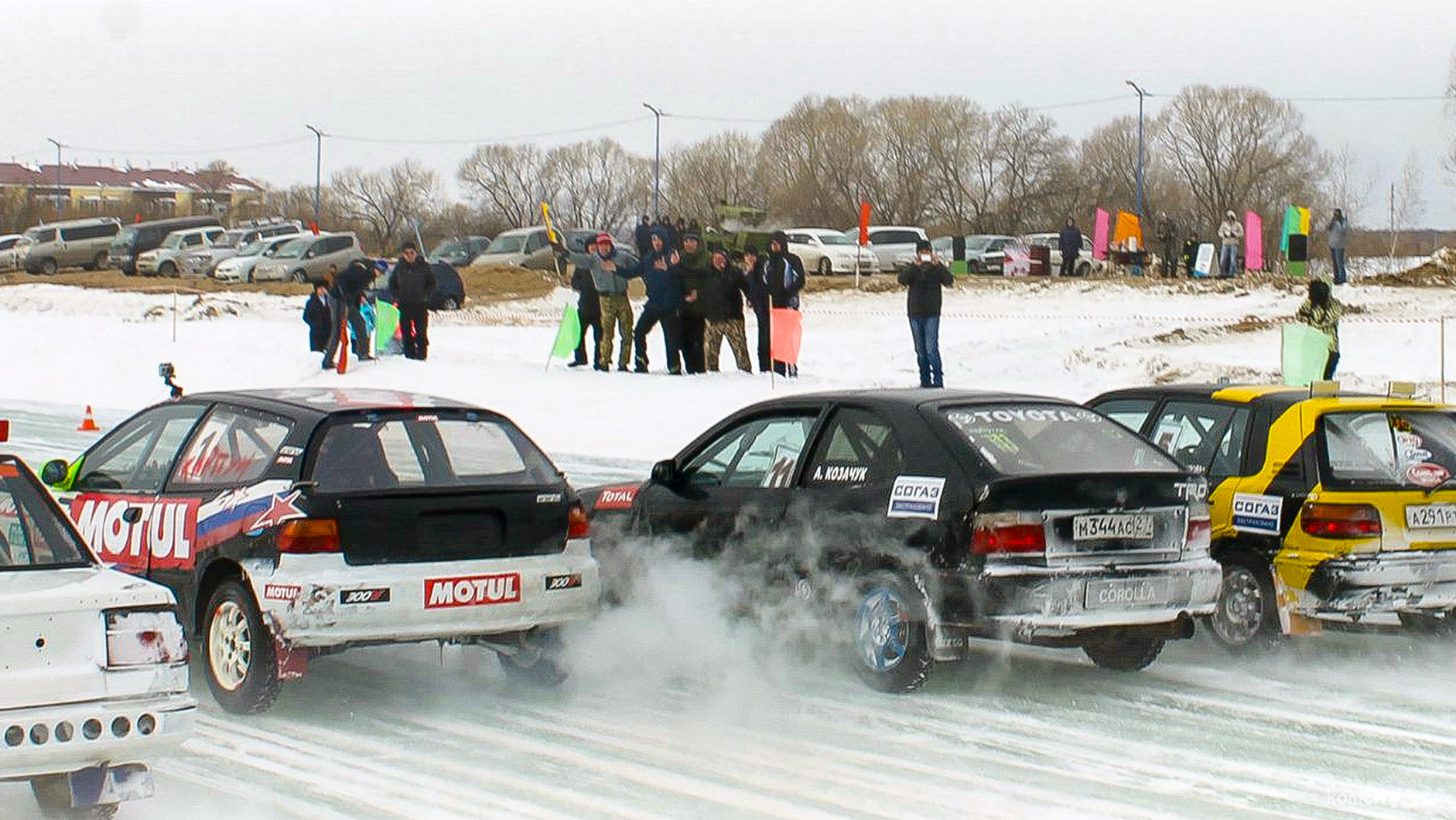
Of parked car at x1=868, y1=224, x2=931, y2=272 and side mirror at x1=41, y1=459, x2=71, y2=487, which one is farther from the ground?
parked car at x1=868, y1=224, x2=931, y2=272

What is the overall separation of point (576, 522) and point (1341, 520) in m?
3.65

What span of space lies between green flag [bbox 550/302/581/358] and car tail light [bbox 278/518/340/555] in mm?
18189

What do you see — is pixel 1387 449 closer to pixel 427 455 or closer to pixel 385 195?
pixel 427 455

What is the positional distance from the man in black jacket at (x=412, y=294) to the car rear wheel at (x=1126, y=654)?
17952 millimetres

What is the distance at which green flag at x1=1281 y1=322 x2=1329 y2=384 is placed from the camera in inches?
798

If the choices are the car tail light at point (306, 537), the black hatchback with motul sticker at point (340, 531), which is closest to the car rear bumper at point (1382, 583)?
the black hatchback with motul sticker at point (340, 531)

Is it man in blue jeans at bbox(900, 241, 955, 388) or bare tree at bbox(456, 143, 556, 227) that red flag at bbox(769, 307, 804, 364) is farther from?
bare tree at bbox(456, 143, 556, 227)


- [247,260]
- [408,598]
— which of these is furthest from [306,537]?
[247,260]

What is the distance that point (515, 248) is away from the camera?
5131 centimetres

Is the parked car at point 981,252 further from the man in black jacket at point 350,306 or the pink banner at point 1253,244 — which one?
the man in black jacket at point 350,306

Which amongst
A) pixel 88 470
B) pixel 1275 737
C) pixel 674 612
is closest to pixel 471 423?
pixel 674 612

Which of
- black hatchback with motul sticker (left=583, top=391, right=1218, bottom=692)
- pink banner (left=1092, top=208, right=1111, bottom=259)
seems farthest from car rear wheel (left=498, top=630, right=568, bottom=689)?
pink banner (left=1092, top=208, right=1111, bottom=259)

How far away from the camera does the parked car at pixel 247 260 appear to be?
2019 inches

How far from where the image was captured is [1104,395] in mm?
10742
